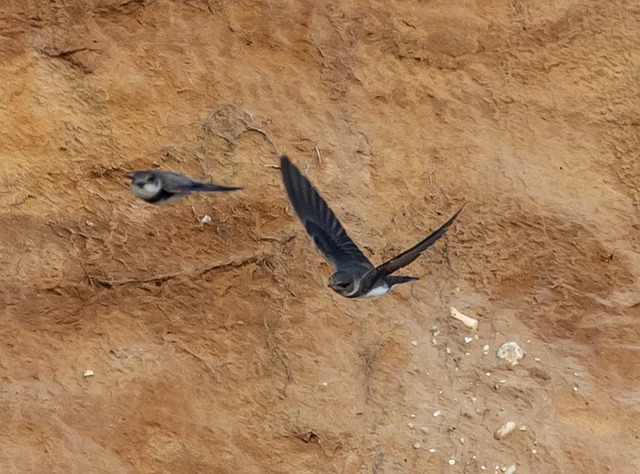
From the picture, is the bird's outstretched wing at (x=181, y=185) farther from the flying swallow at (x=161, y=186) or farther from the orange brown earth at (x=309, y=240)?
the orange brown earth at (x=309, y=240)

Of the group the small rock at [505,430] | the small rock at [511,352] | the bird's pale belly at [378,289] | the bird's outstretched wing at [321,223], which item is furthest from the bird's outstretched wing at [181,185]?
the small rock at [505,430]

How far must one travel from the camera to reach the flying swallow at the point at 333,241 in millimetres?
6133

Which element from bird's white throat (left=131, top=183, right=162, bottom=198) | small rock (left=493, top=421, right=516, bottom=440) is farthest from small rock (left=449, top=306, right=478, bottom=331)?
bird's white throat (left=131, top=183, right=162, bottom=198)

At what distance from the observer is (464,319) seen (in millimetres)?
6957

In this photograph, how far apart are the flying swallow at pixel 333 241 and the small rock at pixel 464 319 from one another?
52 cm

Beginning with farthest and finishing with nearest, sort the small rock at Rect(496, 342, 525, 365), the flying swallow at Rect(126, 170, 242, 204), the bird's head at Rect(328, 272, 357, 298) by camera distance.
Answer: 1. the small rock at Rect(496, 342, 525, 365)
2. the flying swallow at Rect(126, 170, 242, 204)
3. the bird's head at Rect(328, 272, 357, 298)

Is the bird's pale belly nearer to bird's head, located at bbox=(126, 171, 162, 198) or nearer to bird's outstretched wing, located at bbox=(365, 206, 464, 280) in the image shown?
bird's outstretched wing, located at bbox=(365, 206, 464, 280)

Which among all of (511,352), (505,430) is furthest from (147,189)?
(505,430)

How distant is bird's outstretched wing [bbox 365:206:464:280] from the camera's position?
5422mm

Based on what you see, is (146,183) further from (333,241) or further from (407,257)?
(407,257)

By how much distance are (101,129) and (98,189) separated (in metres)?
0.28

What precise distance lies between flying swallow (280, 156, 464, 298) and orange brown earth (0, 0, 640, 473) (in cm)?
53

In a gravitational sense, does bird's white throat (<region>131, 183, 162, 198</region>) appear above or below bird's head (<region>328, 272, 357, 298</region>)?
above

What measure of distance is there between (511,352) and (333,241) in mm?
1069
